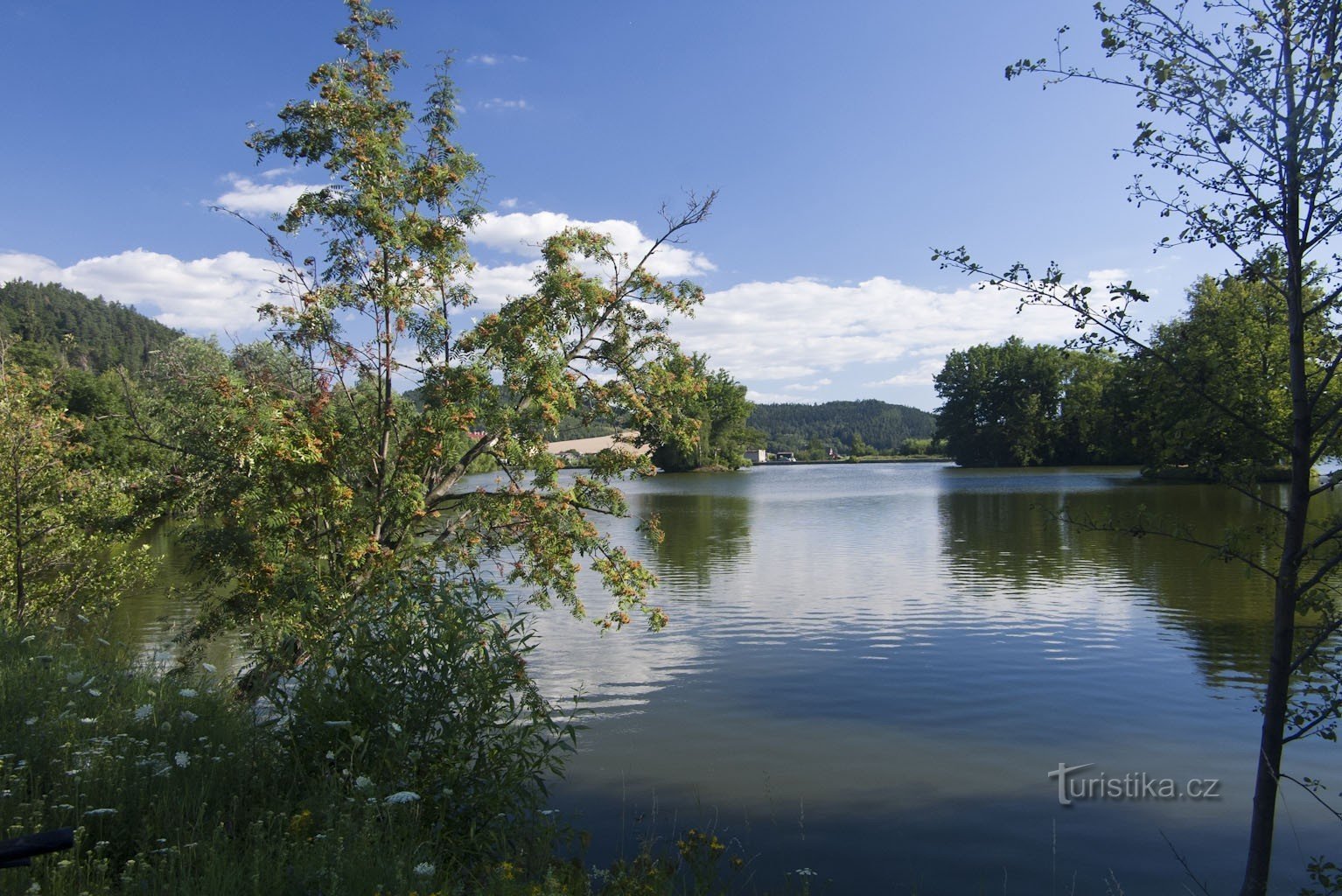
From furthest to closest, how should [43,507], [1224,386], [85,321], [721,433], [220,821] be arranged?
[85,321] < [721,433] < [43,507] < [1224,386] < [220,821]

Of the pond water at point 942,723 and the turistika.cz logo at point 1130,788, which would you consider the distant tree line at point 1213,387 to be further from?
the turistika.cz logo at point 1130,788

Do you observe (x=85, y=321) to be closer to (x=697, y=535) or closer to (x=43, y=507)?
(x=697, y=535)

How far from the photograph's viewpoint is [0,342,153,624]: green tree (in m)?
12.9

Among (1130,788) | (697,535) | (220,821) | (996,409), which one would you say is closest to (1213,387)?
(1130,788)

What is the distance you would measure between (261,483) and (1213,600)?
18.6m

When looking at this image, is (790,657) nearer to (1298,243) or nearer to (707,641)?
(707,641)

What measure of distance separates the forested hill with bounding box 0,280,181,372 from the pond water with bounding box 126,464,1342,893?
10554 centimetres

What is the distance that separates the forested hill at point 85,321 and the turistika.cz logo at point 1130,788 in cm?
11326

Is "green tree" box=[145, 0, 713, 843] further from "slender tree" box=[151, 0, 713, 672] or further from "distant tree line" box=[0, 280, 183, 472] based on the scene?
"distant tree line" box=[0, 280, 183, 472]

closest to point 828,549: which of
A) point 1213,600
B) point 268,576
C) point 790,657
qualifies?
point 1213,600

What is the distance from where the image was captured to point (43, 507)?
44.6 ft

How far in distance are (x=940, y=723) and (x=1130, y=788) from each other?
96.7 inches

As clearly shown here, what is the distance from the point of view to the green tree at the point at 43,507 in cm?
1292

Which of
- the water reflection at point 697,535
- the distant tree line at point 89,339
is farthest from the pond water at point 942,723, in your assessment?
the distant tree line at point 89,339
